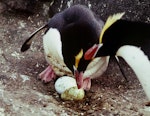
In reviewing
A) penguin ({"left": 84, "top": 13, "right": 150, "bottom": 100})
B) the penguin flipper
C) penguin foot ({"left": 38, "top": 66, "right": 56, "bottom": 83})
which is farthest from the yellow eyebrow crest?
the penguin flipper

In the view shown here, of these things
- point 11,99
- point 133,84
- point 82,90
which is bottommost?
point 133,84

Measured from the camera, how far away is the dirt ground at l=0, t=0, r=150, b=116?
272 centimetres

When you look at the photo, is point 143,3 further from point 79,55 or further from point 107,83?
point 79,55

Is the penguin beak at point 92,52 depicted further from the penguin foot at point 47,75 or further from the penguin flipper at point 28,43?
the penguin flipper at point 28,43

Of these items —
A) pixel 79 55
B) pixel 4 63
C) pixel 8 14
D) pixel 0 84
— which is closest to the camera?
pixel 79 55

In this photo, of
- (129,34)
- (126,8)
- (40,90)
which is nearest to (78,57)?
(129,34)

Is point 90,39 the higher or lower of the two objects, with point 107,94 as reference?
higher

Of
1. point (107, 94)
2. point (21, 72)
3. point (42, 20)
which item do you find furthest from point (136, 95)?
point (42, 20)

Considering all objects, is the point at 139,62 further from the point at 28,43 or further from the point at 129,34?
the point at 28,43

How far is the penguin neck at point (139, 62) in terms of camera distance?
238 centimetres

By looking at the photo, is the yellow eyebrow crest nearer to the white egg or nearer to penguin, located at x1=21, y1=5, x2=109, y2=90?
penguin, located at x1=21, y1=5, x2=109, y2=90

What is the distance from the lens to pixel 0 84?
2887mm

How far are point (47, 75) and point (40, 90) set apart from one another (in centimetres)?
15

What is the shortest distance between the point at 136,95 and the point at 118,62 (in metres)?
0.25
